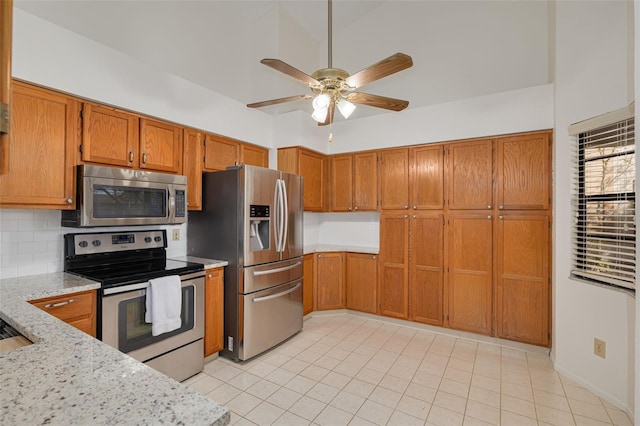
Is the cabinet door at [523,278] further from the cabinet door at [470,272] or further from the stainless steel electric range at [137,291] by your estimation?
the stainless steel electric range at [137,291]

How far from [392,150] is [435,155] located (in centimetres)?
54

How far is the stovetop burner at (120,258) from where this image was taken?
86.5 inches

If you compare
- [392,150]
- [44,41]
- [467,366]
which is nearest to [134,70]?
[44,41]

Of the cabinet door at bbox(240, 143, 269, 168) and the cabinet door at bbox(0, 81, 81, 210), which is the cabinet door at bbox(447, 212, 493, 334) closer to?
the cabinet door at bbox(240, 143, 269, 168)

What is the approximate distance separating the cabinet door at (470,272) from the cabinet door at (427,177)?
30 centimetres

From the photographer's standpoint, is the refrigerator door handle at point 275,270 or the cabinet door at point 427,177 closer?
the refrigerator door handle at point 275,270

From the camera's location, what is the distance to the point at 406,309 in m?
3.76

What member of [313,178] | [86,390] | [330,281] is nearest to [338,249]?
[330,281]

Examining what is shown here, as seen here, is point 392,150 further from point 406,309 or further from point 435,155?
point 406,309

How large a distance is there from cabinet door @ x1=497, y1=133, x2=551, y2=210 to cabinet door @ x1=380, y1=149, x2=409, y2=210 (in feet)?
→ 3.29

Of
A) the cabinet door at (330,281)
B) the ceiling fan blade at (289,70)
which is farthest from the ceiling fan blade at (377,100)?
the cabinet door at (330,281)

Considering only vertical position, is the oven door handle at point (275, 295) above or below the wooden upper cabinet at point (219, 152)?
below

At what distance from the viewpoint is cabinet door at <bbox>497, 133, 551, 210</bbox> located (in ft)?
9.95

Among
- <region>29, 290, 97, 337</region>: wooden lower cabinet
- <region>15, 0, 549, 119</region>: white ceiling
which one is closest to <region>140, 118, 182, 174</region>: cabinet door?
<region>15, 0, 549, 119</region>: white ceiling
